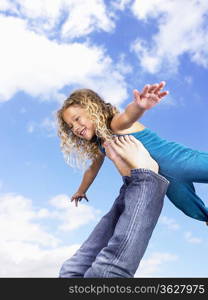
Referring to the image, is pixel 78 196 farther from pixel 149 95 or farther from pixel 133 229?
pixel 133 229

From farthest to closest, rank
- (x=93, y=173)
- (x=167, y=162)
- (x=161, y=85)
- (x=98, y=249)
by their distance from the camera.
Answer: (x=93, y=173) → (x=167, y=162) → (x=161, y=85) → (x=98, y=249)

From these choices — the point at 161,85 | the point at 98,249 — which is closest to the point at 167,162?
the point at 161,85

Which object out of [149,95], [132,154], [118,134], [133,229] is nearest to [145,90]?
[149,95]

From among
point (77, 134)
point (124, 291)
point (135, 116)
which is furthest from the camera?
point (77, 134)

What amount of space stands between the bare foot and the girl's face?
63 cm

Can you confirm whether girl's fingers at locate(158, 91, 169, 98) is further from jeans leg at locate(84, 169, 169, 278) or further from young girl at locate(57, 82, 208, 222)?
jeans leg at locate(84, 169, 169, 278)

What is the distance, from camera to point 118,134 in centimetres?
332

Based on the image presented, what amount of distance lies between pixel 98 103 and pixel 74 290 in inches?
79.0

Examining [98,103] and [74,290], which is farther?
[98,103]

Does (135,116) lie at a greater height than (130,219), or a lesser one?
greater

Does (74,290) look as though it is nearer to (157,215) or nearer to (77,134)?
(157,215)

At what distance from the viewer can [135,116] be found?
118 inches

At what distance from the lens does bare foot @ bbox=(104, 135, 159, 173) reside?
2.36 m

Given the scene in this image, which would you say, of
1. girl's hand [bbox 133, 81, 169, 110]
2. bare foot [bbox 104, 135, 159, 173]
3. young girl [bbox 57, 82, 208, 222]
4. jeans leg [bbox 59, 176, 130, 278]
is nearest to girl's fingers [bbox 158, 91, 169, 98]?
girl's hand [bbox 133, 81, 169, 110]
